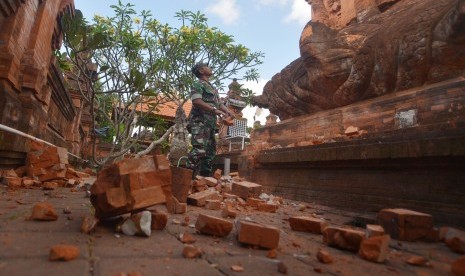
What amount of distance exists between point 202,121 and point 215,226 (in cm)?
274

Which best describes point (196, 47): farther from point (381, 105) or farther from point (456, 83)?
point (456, 83)

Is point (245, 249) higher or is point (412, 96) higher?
point (412, 96)

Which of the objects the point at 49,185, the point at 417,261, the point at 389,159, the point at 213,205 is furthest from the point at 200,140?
the point at 417,261

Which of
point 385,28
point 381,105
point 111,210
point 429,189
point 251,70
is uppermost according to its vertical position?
point 251,70

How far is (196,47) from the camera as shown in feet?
33.2

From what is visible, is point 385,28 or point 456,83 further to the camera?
point 385,28

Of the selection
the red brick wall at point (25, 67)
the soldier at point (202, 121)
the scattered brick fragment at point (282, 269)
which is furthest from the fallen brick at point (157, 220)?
the soldier at point (202, 121)

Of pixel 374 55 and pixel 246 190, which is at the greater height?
pixel 374 55

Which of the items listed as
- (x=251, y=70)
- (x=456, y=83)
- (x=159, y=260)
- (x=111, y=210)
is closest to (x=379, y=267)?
(x=159, y=260)

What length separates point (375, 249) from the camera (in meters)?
1.34

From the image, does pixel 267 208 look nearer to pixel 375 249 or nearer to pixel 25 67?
pixel 375 249

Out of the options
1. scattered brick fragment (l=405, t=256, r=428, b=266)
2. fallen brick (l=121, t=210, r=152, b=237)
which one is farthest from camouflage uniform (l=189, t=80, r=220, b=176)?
scattered brick fragment (l=405, t=256, r=428, b=266)

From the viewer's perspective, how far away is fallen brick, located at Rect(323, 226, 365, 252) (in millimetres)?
1486

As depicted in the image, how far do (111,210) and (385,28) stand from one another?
142 inches
